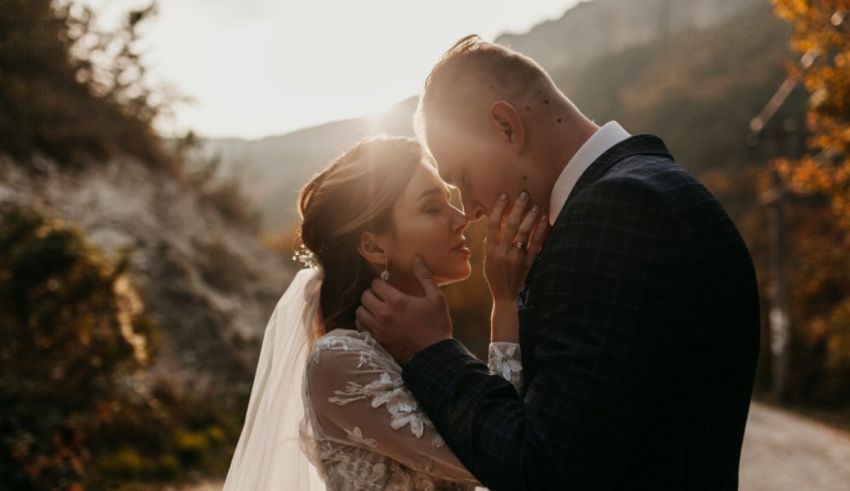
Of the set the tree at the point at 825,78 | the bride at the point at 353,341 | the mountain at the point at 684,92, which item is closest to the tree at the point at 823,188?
the tree at the point at 825,78

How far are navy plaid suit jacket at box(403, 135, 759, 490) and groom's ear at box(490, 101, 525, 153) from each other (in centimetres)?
39

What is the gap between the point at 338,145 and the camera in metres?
3.73

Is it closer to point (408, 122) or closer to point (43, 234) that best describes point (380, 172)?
point (408, 122)

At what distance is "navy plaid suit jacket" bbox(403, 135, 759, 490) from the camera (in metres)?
1.58

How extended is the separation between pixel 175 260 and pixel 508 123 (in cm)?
1286

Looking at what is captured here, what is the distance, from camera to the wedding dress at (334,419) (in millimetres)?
2367

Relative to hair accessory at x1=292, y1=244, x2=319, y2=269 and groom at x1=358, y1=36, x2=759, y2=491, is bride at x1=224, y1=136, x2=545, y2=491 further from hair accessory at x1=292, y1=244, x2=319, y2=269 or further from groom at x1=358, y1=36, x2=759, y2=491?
groom at x1=358, y1=36, x2=759, y2=491

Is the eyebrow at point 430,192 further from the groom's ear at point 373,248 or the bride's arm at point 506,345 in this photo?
the bride's arm at point 506,345

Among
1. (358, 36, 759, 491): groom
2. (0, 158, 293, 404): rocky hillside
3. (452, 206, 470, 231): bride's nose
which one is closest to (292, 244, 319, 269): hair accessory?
(452, 206, 470, 231): bride's nose

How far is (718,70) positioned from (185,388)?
63.5m

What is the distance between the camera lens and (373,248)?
297 cm

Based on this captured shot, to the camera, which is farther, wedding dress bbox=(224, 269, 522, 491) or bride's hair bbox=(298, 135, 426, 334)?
bride's hair bbox=(298, 135, 426, 334)

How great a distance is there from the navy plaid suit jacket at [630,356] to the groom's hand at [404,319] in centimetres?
37

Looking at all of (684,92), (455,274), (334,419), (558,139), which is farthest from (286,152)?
(558,139)
